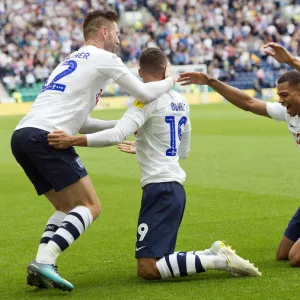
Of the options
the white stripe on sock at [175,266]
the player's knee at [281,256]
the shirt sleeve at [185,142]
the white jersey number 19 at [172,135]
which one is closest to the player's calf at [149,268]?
the white stripe on sock at [175,266]

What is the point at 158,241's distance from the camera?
674cm

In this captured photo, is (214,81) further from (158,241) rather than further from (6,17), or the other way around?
(6,17)

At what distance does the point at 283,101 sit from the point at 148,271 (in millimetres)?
2006

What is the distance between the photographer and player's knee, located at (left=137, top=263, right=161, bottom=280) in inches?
265

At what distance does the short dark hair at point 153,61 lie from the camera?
6.92 meters

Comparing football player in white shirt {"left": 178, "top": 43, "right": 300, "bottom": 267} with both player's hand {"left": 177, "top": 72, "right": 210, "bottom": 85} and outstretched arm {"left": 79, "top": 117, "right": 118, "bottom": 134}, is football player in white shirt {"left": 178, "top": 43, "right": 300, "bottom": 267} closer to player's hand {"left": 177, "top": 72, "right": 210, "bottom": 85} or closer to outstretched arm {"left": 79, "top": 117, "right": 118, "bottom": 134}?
player's hand {"left": 177, "top": 72, "right": 210, "bottom": 85}

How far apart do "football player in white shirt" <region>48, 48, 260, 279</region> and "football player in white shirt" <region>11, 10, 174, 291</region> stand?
0.53 ft

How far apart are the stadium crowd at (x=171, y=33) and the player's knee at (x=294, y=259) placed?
32303mm

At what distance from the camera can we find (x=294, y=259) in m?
7.19

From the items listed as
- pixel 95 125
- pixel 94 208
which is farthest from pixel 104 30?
pixel 94 208

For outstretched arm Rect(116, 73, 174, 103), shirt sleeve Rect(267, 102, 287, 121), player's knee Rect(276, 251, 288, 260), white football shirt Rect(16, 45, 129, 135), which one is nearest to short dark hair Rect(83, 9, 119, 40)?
white football shirt Rect(16, 45, 129, 135)

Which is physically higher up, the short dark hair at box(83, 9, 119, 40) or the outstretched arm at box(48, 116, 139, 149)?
the short dark hair at box(83, 9, 119, 40)

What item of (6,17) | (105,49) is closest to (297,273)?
(105,49)

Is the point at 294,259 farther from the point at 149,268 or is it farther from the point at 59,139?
the point at 59,139
